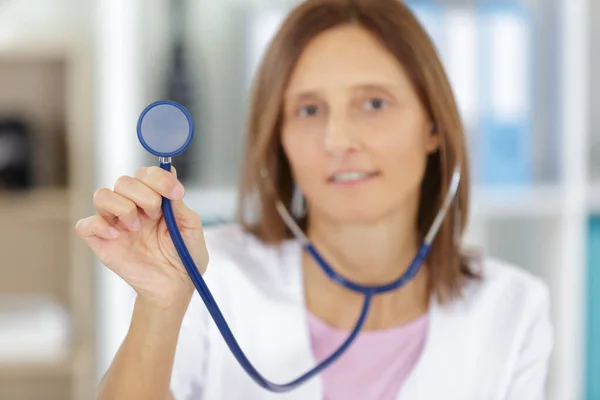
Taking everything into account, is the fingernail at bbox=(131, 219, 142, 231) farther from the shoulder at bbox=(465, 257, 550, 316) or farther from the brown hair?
the shoulder at bbox=(465, 257, 550, 316)

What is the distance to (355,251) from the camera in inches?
28.0

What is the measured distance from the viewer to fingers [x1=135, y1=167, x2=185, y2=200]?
1.36 feet

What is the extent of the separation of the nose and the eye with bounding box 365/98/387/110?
2 cm

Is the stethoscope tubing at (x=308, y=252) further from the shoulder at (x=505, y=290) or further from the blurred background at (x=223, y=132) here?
the blurred background at (x=223, y=132)

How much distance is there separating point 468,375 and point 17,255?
1235mm

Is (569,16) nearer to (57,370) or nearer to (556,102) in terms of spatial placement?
(556,102)

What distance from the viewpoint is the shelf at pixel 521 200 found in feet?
4.25

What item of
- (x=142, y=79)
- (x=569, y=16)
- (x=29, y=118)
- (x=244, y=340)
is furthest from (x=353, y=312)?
(x=29, y=118)

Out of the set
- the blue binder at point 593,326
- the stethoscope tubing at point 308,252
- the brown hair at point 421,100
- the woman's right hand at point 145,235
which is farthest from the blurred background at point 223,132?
the woman's right hand at point 145,235

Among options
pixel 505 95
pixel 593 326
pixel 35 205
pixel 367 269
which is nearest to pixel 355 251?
pixel 367 269

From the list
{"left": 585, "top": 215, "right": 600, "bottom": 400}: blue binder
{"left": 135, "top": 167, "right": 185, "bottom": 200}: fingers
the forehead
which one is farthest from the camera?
{"left": 585, "top": 215, "right": 600, "bottom": 400}: blue binder

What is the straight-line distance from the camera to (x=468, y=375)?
666mm

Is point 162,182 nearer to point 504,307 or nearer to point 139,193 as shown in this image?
point 139,193

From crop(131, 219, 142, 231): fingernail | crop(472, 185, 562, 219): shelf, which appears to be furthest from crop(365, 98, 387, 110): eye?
crop(472, 185, 562, 219): shelf
